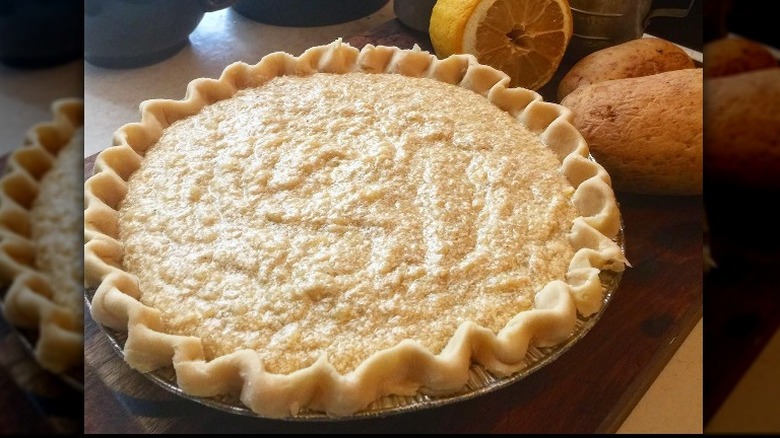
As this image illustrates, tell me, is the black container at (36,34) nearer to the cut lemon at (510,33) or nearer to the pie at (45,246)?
the pie at (45,246)

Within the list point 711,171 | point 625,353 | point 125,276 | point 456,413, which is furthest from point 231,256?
point 711,171

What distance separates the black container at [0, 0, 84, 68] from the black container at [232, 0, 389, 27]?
1.37m

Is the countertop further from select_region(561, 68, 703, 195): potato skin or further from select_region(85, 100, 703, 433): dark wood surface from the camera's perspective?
select_region(561, 68, 703, 195): potato skin

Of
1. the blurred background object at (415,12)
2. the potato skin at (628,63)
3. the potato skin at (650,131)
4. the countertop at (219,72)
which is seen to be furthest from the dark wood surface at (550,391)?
the blurred background object at (415,12)

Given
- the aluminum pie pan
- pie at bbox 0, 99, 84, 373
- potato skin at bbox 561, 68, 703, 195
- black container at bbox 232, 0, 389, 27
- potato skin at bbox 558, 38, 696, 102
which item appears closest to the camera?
pie at bbox 0, 99, 84, 373

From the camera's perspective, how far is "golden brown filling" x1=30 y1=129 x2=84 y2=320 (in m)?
0.26

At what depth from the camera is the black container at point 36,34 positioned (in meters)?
0.25

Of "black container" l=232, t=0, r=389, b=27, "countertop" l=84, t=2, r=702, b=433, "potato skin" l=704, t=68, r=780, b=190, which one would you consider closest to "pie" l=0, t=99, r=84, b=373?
"potato skin" l=704, t=68, r=780, b=190

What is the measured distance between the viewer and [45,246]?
27 cm

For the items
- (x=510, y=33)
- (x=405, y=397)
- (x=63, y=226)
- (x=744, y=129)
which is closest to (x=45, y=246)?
(x=63, y=226)

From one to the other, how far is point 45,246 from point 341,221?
1.99 feet

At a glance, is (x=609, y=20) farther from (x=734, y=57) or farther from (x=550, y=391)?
(x=734, y=57)

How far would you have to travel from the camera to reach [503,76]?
1.16 meters

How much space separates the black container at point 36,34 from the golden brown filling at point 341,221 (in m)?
0.49
